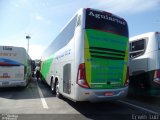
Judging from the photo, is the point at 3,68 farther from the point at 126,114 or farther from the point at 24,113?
the point at 126,114

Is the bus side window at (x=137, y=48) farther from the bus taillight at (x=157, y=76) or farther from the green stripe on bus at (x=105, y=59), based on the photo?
the green stripe on bus at (x=105, y=59)

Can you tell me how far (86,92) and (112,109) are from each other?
1694 mm

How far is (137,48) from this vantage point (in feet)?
33.1

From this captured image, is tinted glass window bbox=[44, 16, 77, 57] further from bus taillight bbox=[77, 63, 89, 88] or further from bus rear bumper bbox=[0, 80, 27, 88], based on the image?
bus rear bumper bbox=[0, 80, 27, 88]

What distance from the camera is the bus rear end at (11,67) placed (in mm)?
12859

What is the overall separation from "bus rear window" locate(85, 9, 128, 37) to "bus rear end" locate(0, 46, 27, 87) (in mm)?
7548

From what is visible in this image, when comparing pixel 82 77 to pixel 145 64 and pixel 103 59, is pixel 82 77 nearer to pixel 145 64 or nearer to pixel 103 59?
pixel 103 59

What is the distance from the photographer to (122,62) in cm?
804

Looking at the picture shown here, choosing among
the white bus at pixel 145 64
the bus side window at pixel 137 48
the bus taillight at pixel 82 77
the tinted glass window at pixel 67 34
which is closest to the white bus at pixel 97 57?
the bus taillight at pixel 82 77

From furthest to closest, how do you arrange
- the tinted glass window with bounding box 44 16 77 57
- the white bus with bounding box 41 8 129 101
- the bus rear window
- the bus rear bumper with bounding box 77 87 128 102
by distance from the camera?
the tinted glass window with bounding box 44 16 77 57
the bus rear window
the white bus with bounding box 41 8 129 101
the bus rear bumper with bounding box 77 87 128 102

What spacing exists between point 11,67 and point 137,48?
799 cm

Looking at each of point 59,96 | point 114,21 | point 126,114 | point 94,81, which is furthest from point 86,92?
point 59,96

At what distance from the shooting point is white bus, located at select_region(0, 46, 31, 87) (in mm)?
12867

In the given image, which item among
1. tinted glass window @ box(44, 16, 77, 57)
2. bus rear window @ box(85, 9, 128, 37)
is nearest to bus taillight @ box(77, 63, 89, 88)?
bus rear window @ box(85, 9, 128, 37)
